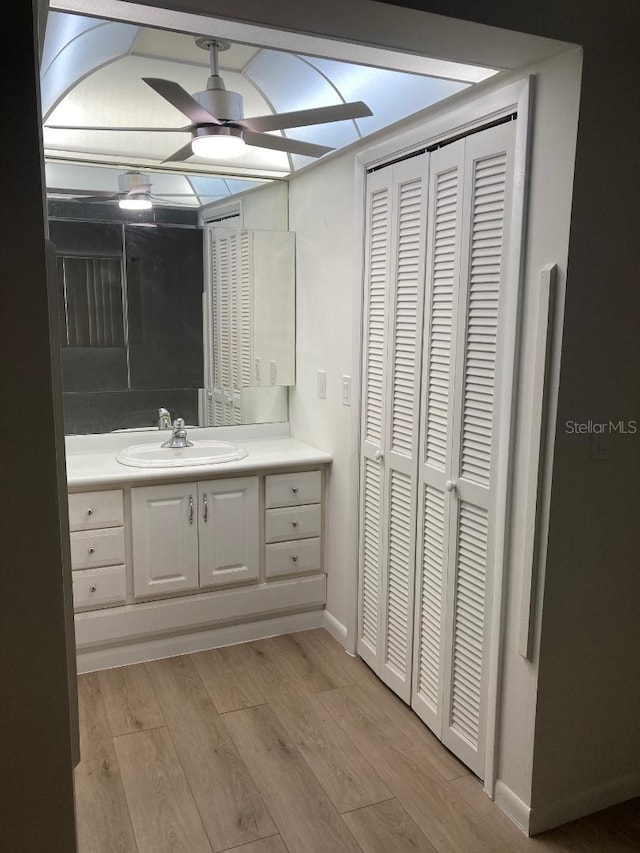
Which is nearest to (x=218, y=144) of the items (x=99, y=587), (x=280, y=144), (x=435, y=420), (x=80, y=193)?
(x=280, y=144)

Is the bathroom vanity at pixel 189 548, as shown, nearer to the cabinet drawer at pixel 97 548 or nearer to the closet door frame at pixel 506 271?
the cabinet drawer at pixel 97 548

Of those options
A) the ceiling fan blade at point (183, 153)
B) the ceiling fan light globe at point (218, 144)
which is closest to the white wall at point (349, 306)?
the ceiling fan light globe at point (218, 144)

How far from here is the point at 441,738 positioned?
8.09ft

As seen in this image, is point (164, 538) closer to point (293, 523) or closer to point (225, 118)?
point (293, 523)

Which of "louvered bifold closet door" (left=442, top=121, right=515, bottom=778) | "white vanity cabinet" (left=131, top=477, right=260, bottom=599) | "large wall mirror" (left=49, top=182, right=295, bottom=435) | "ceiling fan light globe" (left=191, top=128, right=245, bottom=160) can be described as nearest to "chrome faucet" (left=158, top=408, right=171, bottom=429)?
"large wall mirror" (left=49, top=182, right=295, bottom=435)

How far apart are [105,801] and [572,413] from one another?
188cm

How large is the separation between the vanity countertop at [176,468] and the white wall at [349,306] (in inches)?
5.2

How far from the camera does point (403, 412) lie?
261 cm

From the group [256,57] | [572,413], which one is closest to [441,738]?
[572,413]

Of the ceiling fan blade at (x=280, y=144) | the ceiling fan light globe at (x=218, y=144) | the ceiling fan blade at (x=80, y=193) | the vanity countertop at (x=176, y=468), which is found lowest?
the vanity countertop at (x=176, y=468)

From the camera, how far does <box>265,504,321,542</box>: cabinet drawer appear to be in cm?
320

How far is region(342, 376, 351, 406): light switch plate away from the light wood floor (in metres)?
1.16

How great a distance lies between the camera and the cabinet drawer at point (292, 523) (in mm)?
3199

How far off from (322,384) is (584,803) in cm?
199
